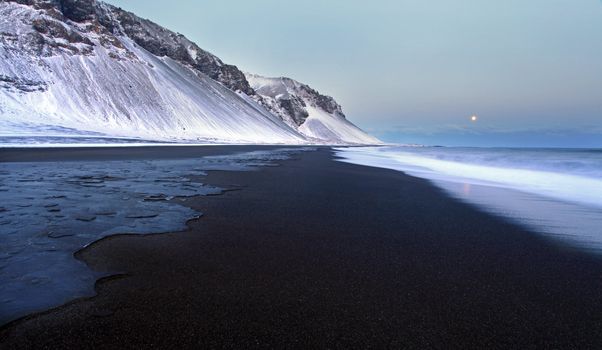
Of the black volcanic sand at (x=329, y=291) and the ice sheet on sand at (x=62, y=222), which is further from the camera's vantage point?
the ice sheet on sand at (x=62, y=222)

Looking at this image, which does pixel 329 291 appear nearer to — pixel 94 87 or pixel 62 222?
pixel 62 222

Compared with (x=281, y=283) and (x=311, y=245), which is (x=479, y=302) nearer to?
(x=281, y=283)

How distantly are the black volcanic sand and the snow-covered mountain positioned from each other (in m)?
55.5

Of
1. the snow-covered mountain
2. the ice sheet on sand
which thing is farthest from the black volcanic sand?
the snow-covered mountain

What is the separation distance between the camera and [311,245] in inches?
199

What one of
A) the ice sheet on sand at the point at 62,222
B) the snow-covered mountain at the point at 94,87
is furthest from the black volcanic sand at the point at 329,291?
the snow-covered mountain at the point at 94,87

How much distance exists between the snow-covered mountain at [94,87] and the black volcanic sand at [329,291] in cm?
5547

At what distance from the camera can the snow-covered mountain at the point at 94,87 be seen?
212 feet

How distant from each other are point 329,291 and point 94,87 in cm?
9019

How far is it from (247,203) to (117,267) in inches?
174

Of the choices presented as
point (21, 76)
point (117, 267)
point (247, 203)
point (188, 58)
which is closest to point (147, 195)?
point (247, 203)

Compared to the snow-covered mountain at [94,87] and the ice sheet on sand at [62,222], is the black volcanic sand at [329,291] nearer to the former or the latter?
the ice sheet on sand at [62,222]

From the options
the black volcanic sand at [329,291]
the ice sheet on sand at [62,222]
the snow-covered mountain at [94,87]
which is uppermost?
the snow-covered mountain at [94,87]

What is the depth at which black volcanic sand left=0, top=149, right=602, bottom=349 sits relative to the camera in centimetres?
263
